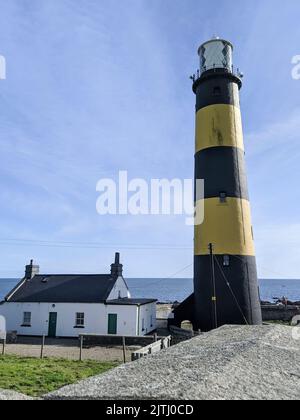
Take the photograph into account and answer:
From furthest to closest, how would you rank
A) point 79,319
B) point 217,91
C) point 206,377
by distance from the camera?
point 79,319 → point 217,91 → point 206,377

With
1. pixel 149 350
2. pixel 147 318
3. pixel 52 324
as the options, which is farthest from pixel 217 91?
pixel 52 324

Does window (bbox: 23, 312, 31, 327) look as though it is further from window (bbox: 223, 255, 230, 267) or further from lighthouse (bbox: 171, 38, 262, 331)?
window (bbox: 223, 255, 230, 267)

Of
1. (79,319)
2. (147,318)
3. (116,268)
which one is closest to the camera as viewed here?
(79,319)

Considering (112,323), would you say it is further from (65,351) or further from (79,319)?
(65,351)

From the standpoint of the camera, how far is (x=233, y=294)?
61.7 ft

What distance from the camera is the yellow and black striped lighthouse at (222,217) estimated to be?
746 inches

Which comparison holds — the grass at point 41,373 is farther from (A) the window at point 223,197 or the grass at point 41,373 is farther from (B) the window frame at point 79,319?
(A) the window at point 223,197

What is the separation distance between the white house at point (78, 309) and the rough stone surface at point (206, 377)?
15779mm

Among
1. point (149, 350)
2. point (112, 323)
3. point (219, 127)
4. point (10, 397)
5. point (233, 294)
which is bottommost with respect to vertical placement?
point (149, 350)

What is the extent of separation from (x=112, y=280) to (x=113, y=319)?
11.6 ft

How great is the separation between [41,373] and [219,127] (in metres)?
15.5
